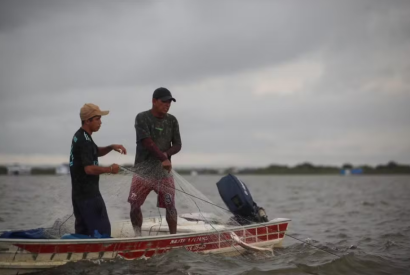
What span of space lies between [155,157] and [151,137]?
31 cm

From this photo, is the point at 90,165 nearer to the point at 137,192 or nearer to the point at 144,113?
the point at 137,192

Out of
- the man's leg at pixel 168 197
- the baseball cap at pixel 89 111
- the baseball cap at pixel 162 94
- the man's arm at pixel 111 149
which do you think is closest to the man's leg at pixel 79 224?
the man's arm at pixel 111 149

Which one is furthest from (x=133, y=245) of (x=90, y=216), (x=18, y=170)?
(x=18, y=170)

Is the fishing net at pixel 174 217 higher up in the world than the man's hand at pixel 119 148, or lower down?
lower down

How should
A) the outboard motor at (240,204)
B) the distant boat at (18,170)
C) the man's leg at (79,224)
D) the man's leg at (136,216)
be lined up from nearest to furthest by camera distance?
the man's leg at (79,224) → the man's leg at (136,216) → the outboard motor at (240,204) → the distant boat at (18,170)

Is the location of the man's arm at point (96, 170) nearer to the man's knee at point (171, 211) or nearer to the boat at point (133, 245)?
the boat at point (133, 245)

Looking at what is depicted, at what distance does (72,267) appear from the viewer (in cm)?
658

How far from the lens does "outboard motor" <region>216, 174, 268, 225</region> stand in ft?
28.8

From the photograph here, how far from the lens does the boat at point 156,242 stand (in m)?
6.38

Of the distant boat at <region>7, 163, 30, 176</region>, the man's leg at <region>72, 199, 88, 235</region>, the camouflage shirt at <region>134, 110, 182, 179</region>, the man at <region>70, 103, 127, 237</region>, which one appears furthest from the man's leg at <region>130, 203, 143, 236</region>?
the distant boat at <region>7, 163, 30, 176</region>

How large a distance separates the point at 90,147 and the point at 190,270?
2.23 meters

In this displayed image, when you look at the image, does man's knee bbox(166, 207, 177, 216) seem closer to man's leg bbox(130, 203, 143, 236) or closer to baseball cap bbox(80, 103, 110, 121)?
man's leg bbox(130, 203, 143, 236)

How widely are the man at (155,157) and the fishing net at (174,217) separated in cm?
2

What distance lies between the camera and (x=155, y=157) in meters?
7.55
